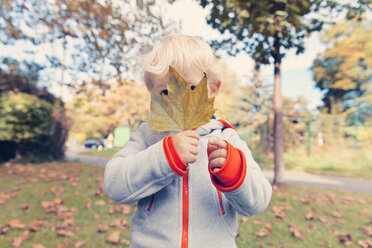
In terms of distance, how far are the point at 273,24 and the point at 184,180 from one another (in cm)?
388

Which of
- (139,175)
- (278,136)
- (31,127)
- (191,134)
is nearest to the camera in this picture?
(191,134)

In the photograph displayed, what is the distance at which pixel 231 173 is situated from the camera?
0.86 m

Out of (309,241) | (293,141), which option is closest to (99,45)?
(309,241)

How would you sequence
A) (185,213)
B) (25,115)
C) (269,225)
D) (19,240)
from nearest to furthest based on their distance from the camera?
(185,213), (19,240), (269,225), (25,115)

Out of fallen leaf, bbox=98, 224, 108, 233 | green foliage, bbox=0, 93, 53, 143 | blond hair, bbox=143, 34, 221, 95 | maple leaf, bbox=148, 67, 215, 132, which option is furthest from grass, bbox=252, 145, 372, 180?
maple leaf, bbox=148, 67, 215, 132

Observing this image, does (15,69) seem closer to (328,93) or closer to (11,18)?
(11,18)

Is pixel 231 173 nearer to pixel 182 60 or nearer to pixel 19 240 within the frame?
pixel 182 60

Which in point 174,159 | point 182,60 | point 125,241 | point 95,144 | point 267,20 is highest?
point 267,20

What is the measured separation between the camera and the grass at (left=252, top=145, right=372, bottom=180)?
7.94 metres

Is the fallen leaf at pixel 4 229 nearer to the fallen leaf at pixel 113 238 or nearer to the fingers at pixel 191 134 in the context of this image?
the fallen leaf at pixel 113 238

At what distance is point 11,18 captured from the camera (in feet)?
14.2

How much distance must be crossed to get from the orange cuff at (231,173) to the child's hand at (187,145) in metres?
0.10

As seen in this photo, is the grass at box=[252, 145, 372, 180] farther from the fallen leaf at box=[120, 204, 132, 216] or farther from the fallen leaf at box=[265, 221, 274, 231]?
the fallen leaf at box=[120, 204, 132, 216]

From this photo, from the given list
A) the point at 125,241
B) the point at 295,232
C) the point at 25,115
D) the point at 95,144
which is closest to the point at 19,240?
the point at 125,241
